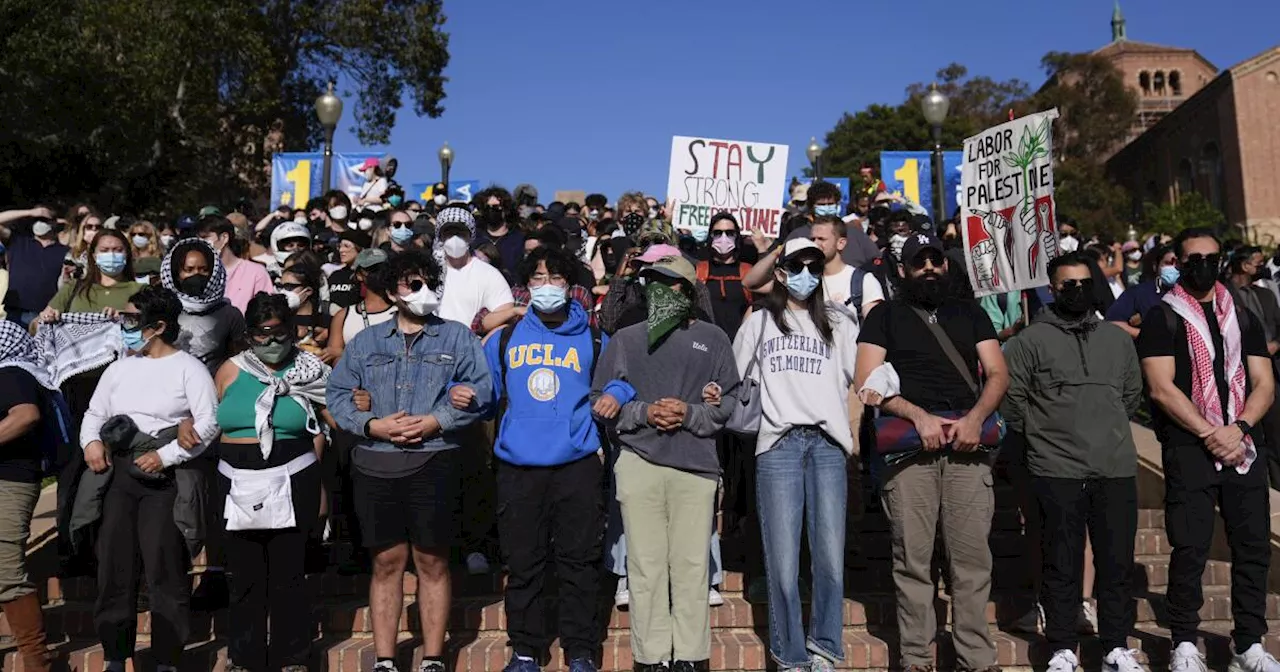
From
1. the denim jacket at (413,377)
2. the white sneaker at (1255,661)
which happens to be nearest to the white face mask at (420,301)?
the denim jacket at (413,377)

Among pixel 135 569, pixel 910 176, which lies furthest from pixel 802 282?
pixel 910 176

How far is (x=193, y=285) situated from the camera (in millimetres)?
6824

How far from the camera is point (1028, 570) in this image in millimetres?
7195

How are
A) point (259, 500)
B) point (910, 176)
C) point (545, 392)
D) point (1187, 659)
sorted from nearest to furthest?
1. point (259, 500)
2. point (1187, 659)
3. point (545, 392)
4. point (910, 176)

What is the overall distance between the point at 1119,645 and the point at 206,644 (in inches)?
201

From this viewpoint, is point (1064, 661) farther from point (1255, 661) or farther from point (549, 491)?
point (549, 491)

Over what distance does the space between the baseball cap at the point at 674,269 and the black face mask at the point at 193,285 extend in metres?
2.69

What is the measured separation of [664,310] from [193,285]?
9.41 ft

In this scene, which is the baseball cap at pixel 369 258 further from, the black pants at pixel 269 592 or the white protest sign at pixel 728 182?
the white protest sign at pixel 728 182

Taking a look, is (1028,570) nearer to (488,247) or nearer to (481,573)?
(481,573)

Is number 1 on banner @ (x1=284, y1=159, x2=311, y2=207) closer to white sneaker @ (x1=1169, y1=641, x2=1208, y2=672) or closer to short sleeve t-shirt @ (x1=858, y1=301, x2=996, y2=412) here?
short sleeve t-shirt @ (x1=858, y1=301, x2=996, y2=412)

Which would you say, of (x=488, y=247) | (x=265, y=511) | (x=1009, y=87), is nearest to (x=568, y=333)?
(x=265, y=511)

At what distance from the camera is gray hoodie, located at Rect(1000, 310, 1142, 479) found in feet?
19.8

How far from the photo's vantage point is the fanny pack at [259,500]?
5859 mm
